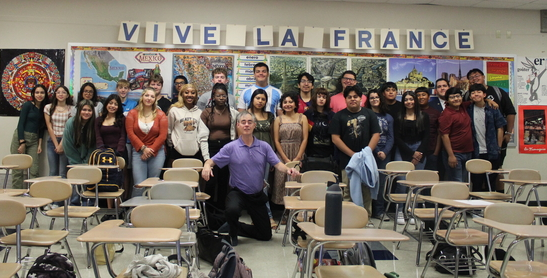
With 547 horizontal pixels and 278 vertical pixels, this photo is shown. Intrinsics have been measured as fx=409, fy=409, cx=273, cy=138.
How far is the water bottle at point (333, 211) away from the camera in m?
2.14

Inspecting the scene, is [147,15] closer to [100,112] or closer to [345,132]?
[100,112]

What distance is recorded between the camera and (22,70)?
5.95 meters

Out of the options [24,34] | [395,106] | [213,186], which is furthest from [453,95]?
[24,34]

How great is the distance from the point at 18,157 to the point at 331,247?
4.18m

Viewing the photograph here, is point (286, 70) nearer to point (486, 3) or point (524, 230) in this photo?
point (486, 3)

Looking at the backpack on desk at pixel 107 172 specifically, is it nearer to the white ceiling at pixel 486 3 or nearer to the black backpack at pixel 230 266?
the black backpack at pixel 230 266

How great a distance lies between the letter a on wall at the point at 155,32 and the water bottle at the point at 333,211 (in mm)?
4554

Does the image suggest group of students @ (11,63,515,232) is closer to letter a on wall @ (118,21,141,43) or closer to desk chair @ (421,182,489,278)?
letter a on wall @ (118,21,141,43)

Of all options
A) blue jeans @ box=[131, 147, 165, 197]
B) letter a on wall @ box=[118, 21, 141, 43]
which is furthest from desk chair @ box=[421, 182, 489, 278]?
letter a on wall @ box=[118, 21, 141, 43]

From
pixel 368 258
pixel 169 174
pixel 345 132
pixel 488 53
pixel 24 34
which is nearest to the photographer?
pixel 368 258

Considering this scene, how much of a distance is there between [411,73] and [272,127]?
101 inches

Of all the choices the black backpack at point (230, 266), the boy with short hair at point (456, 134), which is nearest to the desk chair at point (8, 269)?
the black backpack at point (230, 266)

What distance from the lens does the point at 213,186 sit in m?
5.04


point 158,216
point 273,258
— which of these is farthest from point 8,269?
point 273,258
